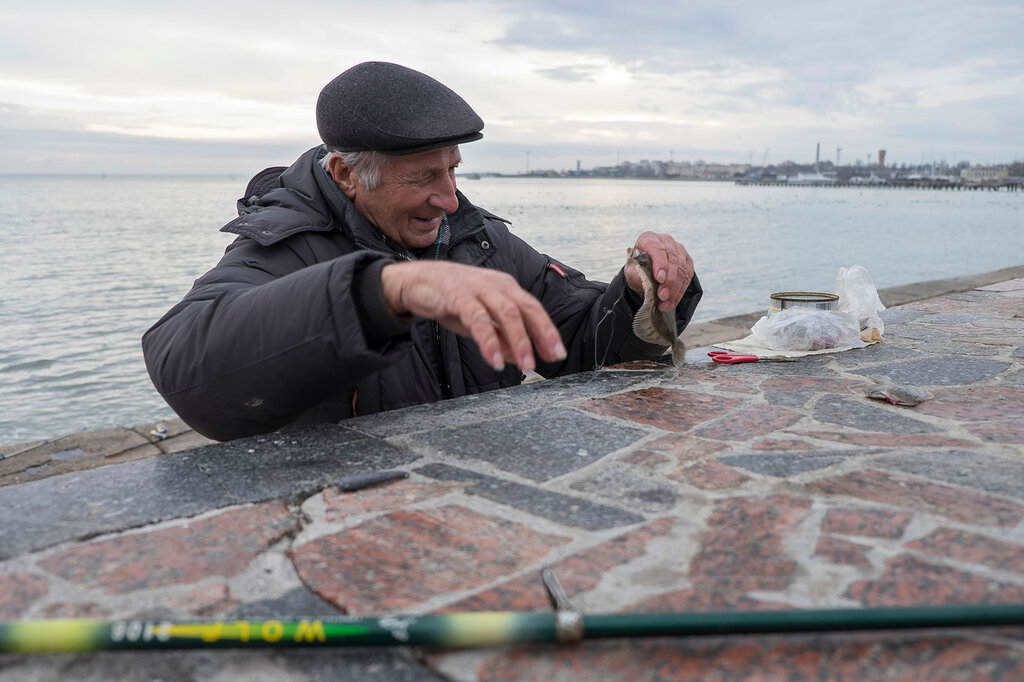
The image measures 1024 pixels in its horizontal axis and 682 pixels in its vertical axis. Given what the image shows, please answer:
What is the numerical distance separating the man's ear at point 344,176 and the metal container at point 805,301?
6.71 feet

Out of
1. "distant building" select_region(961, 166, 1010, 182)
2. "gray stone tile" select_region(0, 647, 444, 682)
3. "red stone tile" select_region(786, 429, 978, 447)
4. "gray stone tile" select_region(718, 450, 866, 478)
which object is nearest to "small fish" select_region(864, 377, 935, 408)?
"red stone tile" select_region(786, 429, 978, 447)

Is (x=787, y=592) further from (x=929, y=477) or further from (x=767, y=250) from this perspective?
(x=767, y=250)

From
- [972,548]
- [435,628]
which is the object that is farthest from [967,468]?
[435,628]

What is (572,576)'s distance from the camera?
1390 mm

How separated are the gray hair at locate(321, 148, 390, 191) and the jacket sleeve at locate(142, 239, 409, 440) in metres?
0.73

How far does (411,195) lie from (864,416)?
67.5 inches

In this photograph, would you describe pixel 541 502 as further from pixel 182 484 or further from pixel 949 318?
pixel 949 318

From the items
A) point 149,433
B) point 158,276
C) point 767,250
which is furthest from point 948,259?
point 149,433

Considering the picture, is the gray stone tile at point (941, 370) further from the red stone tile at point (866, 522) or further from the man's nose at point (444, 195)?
the man's nose at point (444, 195)

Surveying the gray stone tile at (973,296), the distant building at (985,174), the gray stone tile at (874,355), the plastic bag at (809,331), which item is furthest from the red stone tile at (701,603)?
the distant building at (985,174)

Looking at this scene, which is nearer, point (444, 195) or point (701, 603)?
point (701, 603)

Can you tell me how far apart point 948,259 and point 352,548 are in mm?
28678

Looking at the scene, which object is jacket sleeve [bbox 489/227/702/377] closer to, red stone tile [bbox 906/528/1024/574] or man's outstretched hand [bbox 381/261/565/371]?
man's outstretched hand [bbox 381/261/565/371]

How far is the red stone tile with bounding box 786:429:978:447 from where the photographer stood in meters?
2.15
